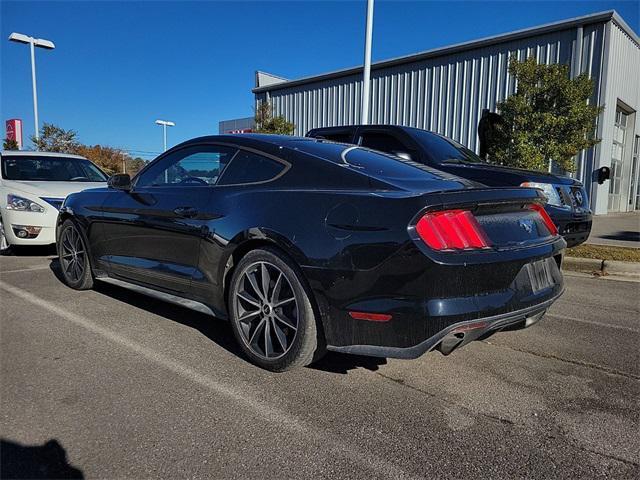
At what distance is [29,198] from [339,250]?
19.2 feet

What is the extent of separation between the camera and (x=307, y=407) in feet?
8.54

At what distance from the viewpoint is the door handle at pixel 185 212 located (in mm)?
3463

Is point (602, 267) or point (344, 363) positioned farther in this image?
point (602, 267)

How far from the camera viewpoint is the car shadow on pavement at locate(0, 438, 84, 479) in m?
2.04

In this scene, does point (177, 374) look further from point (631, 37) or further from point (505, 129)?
point (631, 37)

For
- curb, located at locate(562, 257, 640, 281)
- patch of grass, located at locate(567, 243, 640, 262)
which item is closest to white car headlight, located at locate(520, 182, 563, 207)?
curb, located at locate(562, 257, 640, 281)

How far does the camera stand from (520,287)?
264 centimetres

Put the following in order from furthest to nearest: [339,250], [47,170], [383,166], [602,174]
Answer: [602,174] → [47,170] → [383,166] → [339,250]

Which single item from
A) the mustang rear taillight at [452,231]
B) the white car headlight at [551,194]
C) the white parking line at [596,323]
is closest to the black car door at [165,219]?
the mustang rear taillight at [452,231]

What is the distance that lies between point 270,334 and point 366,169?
1154 millimetres

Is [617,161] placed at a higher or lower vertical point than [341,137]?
higher

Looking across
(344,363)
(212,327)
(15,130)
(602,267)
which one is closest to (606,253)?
(602,267)

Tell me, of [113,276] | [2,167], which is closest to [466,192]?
[113,276]

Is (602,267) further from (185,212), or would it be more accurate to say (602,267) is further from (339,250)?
(185,212)
